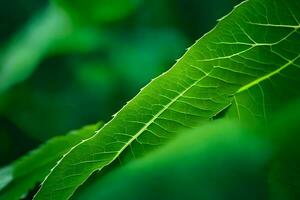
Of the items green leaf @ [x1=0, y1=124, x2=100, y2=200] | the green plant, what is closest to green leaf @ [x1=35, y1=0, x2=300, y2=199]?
the green plant

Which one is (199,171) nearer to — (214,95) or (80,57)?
(214,95)

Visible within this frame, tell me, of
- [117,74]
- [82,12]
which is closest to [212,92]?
[117,74]

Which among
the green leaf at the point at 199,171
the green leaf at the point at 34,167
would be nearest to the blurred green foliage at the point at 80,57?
the green leaf at the point at 34,167

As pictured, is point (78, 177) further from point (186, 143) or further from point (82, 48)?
point (82, 48)

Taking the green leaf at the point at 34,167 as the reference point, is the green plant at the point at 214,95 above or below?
below

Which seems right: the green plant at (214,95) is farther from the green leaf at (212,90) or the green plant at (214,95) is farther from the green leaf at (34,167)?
the green leaf at (34,167)
